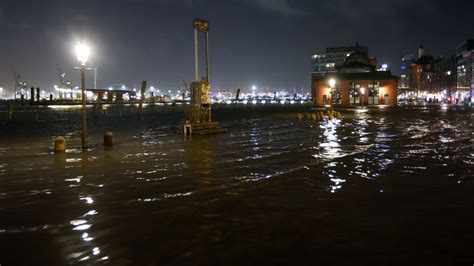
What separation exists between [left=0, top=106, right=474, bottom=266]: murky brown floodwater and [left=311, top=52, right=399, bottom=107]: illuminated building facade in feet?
221

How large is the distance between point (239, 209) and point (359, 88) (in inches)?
3058

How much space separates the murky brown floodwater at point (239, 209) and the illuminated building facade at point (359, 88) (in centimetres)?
6741

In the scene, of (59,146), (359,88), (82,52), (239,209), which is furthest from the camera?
(359,88)

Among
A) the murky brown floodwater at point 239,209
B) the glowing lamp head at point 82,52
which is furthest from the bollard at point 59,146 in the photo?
the glowing lamp head at point 82,52

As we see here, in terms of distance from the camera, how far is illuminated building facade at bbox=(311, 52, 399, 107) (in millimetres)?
79375

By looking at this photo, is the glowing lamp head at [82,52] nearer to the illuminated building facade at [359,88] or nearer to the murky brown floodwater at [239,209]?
the murky brown floodwater at [239,209]

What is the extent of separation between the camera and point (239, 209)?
826 cm

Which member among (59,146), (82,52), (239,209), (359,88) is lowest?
(239,209)

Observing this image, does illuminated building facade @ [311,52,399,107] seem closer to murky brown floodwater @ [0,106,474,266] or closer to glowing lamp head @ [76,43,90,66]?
glowing lamp head @ [76,43,90,66]

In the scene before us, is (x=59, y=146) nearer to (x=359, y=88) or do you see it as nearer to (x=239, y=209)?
(x=239, y=209)

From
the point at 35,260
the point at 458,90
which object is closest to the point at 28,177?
the point at 35,260

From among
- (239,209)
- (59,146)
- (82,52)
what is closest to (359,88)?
(82,52)

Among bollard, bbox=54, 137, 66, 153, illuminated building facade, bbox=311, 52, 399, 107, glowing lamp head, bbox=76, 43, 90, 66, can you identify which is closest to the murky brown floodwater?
bollard, bbox=54, 137, 66, 153

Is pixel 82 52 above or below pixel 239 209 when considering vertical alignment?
above
